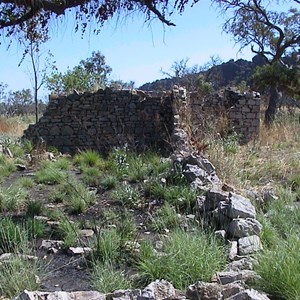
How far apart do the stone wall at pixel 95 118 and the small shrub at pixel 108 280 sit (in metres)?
10.3

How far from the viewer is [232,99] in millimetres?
14773

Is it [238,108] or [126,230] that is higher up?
[238,108]

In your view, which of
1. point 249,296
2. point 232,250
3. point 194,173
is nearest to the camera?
point 249,296

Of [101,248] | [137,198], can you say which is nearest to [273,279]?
[101,248]

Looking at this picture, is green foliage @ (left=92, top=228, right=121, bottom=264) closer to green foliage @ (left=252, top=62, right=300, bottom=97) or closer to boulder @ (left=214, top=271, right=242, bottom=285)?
boulder @ (left=214, top=271, right=242, bottom=285)

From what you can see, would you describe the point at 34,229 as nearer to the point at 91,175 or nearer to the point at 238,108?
the point at 91,175

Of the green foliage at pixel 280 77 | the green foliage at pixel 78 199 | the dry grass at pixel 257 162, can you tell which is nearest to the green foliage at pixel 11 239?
the green foliage at pixel 78 199

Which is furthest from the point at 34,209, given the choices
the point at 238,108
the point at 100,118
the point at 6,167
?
the point at 238,108

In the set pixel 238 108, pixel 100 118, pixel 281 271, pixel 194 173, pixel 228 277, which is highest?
pixel 238 108

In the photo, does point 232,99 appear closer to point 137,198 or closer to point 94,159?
point 94,159

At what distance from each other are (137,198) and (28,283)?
126 inches

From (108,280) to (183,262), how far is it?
588 millimetres

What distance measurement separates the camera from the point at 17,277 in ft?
11.2

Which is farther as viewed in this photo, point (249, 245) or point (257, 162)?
point (257, 162)
